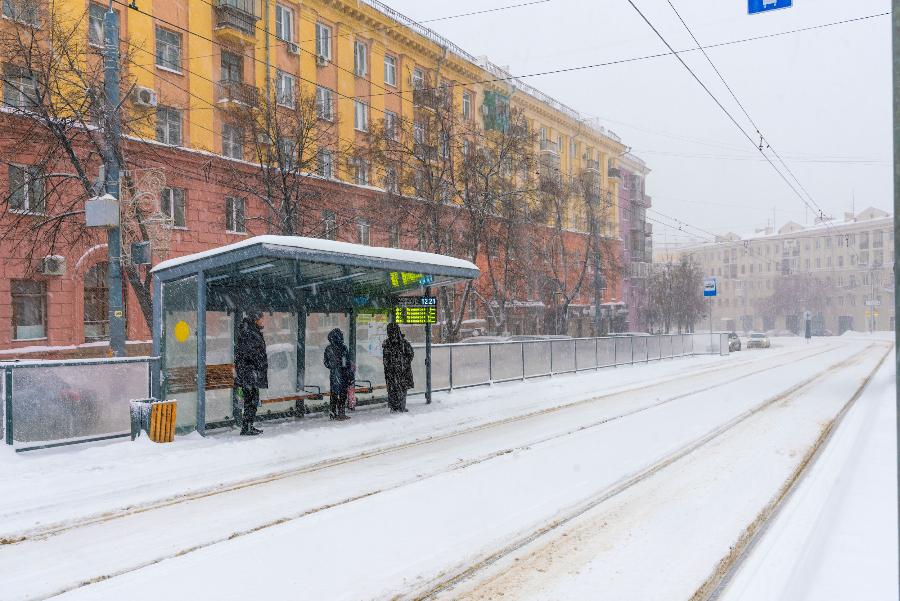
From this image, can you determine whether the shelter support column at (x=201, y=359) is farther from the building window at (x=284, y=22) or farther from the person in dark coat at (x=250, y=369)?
the building window at (x=284, y=22)

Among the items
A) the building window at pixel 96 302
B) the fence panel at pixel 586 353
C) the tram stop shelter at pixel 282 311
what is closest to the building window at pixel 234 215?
the building window at pixel 96 302

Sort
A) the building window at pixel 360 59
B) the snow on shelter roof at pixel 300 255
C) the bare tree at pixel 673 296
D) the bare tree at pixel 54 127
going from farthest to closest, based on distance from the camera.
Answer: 1. the bare tree at pixel 673 296
2. the building window at pixel 360 59
3. the bare tree at pixel 54 127
4. the snow on shelter roof at pixel 300 255

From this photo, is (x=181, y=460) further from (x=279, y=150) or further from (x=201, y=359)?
(x=279, y=150)

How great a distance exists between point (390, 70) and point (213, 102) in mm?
11904

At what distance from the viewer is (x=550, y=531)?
6.36 m

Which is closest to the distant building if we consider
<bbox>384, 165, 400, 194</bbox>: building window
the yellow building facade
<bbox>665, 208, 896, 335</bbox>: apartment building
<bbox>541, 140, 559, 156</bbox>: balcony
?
<bbox>541, 140, 559, 156</bbox>: balcony

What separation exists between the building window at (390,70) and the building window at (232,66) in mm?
8810

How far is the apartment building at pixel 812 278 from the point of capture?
322ft

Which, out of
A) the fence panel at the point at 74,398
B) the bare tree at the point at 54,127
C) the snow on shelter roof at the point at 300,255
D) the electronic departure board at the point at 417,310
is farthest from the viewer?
the bare tree at the point at 54,127

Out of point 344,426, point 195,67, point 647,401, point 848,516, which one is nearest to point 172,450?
point 344,426

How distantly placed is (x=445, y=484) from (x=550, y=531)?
208 centimetres

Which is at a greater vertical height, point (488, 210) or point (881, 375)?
point (488, 210)

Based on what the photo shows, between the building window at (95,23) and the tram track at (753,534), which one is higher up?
the building window at (95,23)

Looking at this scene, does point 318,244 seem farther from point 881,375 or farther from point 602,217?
point 602,217
